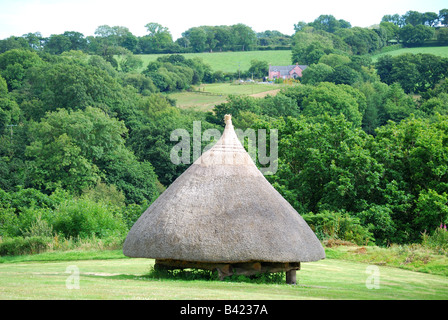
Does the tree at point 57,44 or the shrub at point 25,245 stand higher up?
the tree at point 57,44

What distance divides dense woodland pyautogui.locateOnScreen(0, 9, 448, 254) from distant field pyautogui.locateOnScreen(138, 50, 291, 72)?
490 cm

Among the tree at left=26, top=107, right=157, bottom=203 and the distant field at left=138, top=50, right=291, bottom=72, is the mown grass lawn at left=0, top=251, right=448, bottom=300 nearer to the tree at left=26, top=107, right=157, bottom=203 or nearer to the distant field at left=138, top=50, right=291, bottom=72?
the tree at left=26, top=107, right=157, bottom=203

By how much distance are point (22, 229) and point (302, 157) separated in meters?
17.0

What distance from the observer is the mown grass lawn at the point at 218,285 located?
11.4 meters

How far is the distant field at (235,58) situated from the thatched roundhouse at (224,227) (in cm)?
12803

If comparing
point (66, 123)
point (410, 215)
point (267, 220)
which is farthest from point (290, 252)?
point (66, 123)

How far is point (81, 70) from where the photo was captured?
7538cm

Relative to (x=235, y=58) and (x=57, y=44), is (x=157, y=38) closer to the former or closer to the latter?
(x=235, y=58)

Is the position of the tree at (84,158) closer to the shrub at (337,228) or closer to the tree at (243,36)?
the shrub at (337,228)

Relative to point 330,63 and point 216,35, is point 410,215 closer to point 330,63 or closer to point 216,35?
point 330,63

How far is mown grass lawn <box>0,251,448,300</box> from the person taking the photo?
1138 centimetres

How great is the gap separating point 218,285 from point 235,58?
145m

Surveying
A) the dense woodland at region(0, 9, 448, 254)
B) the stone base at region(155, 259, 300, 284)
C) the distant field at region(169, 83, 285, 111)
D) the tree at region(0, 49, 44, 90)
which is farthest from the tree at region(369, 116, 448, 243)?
the tree at region(0, 49, 44, 90)

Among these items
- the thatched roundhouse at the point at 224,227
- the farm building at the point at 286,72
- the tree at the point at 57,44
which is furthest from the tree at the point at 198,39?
the thatched roundhouse at the point at 224,227
